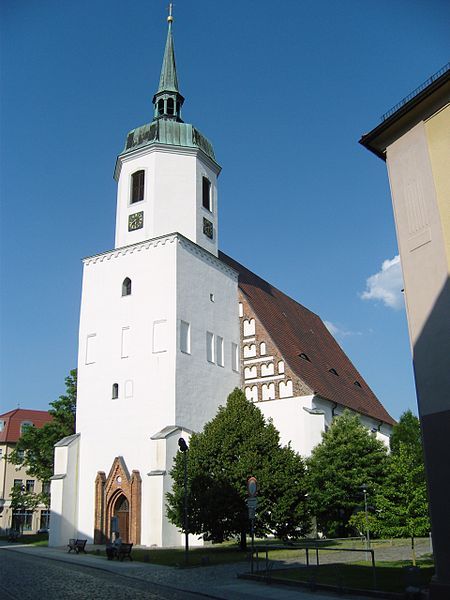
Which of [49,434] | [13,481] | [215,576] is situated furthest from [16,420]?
[215,576]

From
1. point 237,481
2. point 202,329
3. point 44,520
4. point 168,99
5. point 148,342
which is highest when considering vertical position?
point 168,99

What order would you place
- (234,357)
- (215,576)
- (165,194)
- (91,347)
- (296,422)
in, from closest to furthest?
1. (215,576)
2. (91,347)
3. (165,194)
4. (296,422)
5. (234,357)

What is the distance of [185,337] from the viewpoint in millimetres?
29672

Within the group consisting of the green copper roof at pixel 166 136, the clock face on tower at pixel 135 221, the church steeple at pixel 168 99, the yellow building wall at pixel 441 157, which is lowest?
the yellow building wall at pixel 441 157

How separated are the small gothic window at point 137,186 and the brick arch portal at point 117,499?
12864 mm

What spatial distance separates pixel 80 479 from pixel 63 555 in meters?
6.35

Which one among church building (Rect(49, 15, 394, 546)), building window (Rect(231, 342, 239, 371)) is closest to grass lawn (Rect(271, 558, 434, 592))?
church building (Rect(49, 15, 394, 546))

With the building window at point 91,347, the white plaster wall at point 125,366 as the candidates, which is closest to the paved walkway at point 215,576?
the white plaster wall at point 125,366

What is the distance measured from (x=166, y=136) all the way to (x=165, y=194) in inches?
136

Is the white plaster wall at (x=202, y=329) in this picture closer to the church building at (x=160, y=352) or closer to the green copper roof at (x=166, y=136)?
the church building at (x=160, y=352)

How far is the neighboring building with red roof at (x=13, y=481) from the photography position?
167ft

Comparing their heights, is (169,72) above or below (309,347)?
above

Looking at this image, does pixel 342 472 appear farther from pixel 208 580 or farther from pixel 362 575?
pixel 208 580

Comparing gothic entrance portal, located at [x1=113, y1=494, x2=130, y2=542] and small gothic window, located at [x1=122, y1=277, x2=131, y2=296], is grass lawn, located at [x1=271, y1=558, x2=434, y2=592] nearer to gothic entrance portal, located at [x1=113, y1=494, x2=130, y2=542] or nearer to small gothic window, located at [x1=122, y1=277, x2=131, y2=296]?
gothic entrance portal, located at [x1=113, y1=494, x2=130, y2=542]
